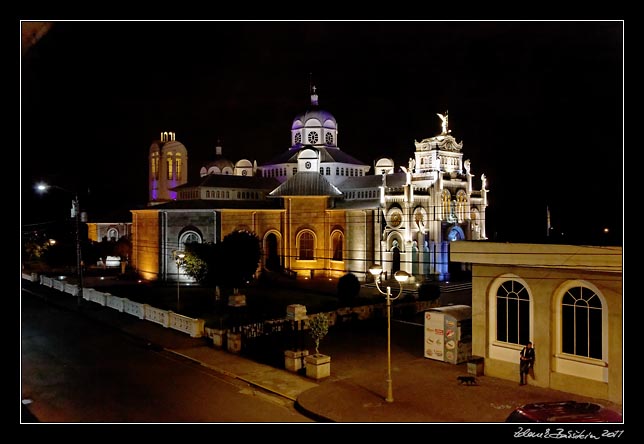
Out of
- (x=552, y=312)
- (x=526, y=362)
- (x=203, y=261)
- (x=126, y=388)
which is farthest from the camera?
(x=203, y=261)

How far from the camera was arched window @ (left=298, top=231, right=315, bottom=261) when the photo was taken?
49.5 meters

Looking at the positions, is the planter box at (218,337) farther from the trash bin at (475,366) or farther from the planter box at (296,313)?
the trash bin at (475,366)

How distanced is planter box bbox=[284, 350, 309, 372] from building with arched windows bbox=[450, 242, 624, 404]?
5774mm

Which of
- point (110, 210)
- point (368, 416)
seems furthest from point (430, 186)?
point (110, 210)

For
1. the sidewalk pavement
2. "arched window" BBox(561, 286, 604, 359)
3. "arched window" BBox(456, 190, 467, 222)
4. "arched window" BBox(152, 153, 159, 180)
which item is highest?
"arched window" BBox(152, 153, 159, 180)

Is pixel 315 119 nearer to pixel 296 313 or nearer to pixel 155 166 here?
pixel 155 166

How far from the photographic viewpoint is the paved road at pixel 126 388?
15438 mm

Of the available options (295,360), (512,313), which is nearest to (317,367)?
(295,360)

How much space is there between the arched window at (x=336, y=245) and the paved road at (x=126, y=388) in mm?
25471

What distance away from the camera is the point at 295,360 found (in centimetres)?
2008

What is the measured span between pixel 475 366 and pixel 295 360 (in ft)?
19.4

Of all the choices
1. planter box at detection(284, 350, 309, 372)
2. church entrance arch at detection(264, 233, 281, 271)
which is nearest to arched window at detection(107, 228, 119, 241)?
church entrance arch at detection(264, 233, 281, 271)

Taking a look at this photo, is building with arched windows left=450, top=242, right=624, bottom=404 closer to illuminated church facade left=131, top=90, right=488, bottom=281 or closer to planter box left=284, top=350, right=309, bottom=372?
planter box left=284, top=350, right=309, bottom=372

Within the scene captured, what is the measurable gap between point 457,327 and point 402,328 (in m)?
7.48
